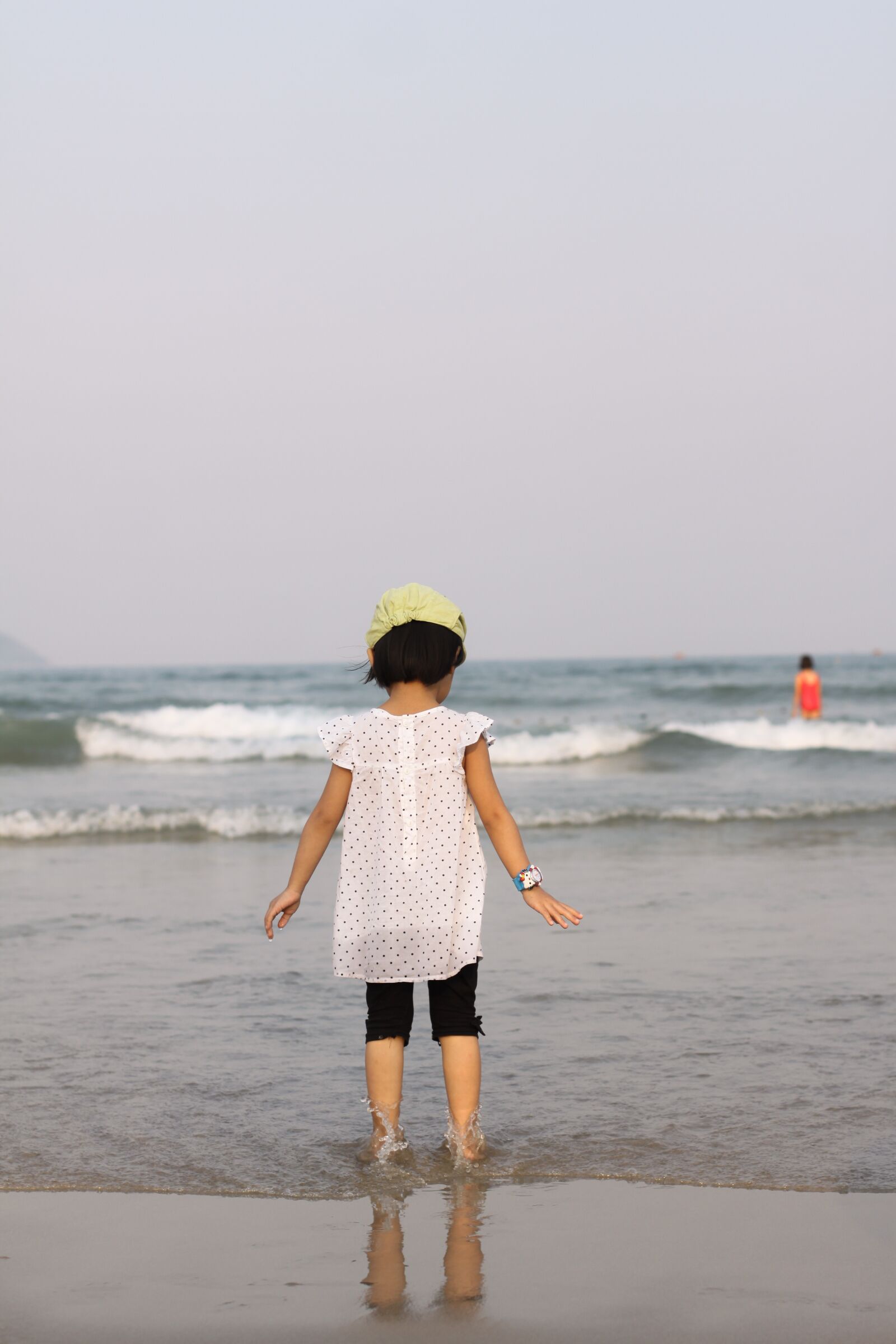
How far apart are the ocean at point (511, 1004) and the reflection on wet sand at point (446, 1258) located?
162mm

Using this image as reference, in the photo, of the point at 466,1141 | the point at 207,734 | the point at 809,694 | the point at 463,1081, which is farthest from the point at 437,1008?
the point at 207,734

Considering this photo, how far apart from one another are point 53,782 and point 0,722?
5771 mm

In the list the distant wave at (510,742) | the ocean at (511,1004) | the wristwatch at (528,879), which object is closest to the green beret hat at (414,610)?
the wristwatch at (528,879)

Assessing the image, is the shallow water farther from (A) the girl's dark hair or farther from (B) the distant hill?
(B) the distant hill

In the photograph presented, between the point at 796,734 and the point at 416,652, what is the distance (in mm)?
18806

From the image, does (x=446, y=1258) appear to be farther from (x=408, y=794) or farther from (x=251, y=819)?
(x=251, y=819)

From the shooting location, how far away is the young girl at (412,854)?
132 inches

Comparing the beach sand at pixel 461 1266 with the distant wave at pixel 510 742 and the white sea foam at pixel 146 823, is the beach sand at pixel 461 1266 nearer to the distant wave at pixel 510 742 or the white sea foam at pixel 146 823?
the white sea foam at pixel 146 823

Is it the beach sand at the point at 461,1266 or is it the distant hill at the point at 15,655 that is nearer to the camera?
the beach sand at the point at 461,1266

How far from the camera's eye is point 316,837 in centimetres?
341

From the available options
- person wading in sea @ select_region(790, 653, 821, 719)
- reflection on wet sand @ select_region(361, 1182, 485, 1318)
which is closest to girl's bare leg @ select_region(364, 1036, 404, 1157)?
reflection on wet sand @ select_region(361, 1182, 485, 1318)

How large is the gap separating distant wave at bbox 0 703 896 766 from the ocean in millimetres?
5584

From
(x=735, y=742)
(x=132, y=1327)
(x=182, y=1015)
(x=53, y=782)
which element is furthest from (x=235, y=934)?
(x=735, y=742)

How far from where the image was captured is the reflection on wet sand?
2453mm
